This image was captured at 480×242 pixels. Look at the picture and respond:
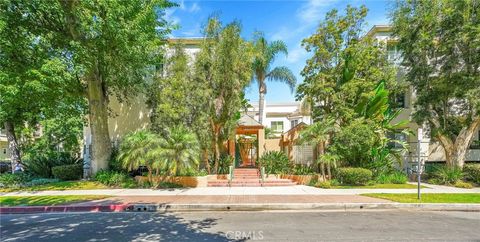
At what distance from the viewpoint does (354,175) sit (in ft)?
48.4

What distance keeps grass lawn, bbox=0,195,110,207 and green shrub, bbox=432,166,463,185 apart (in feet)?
57.7

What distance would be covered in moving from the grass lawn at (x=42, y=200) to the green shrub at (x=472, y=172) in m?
19.3

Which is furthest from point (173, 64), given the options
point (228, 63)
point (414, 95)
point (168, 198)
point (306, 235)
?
point (414, 95)

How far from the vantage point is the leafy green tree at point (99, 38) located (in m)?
12.6

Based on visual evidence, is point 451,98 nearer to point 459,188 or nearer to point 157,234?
point 459,188

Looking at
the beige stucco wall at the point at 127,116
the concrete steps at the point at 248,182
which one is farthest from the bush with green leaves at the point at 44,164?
the concrete steps at the point at 248,182

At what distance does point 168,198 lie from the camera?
11.5 metres

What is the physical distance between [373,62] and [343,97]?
3.17 meters

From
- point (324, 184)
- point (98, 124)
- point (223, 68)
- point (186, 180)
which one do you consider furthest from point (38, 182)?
point (324, 184)

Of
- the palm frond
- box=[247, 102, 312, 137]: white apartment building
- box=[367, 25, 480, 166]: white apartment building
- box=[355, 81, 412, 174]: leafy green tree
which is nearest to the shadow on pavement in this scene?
box=[355, 81, 412, 174]: leafy green tree

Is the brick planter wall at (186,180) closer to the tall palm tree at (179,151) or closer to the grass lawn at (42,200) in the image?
the tall palm tree at (179,151)

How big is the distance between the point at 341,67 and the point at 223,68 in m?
6.96

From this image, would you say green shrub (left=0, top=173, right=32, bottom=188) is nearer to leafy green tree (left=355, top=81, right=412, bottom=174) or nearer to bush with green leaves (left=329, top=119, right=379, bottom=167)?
bush with green leaves (left=329, top=119, right=379, bottom=167)

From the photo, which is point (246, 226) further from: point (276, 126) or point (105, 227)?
point (276, 126)
